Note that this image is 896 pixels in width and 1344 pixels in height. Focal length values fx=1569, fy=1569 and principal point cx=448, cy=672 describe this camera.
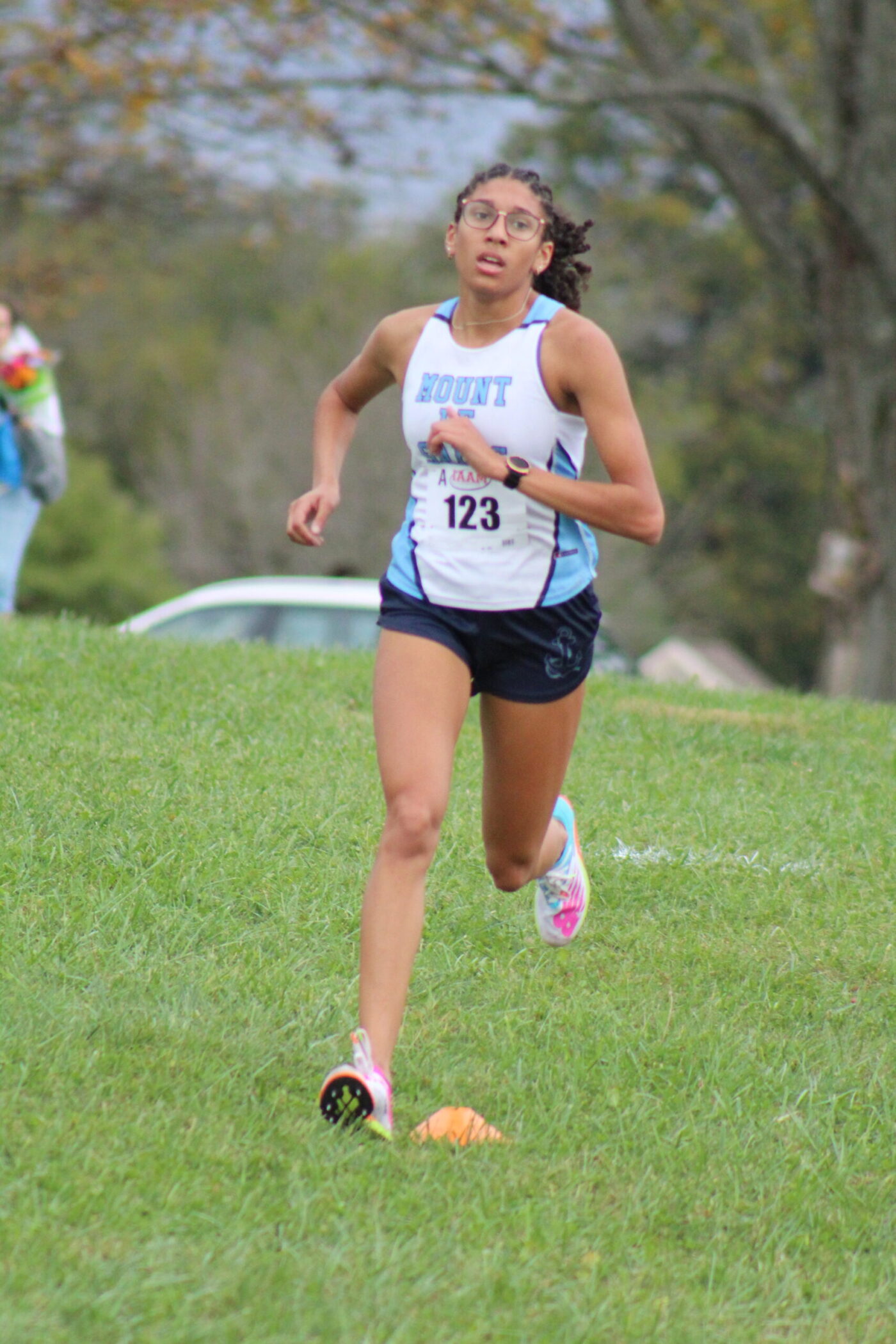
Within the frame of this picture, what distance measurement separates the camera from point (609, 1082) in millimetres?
4145

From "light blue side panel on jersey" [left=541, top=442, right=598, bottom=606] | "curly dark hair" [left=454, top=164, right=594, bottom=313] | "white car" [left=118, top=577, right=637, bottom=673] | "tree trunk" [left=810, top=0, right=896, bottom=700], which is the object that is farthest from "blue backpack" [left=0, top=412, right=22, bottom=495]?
"tree trunk" [left=810, top=0, right=896, bottom=700]

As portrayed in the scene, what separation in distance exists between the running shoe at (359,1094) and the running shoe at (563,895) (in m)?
1.22

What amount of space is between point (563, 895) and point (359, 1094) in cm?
133

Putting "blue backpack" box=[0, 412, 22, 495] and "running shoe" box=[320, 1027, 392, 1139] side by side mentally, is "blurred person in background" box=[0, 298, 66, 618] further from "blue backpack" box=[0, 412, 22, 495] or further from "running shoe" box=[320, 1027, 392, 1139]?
"running shoe" box=[320, 1027, 392, 1139]

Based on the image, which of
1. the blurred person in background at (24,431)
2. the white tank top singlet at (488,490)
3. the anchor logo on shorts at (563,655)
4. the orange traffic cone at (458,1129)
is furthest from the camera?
the blurred person in background at (24,431)

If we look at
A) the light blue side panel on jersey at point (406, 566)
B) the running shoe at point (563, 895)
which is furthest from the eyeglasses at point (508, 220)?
the running shoe at point (563, 895)

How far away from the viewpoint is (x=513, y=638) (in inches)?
156

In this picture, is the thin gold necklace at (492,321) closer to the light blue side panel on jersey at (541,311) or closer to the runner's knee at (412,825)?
the light blue side panel on jersey at (541,311)

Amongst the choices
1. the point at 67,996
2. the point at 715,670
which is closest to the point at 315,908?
the point at 67,996

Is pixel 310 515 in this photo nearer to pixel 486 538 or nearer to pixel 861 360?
pixel 486 538

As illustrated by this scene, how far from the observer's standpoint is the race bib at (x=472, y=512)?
12.8ft

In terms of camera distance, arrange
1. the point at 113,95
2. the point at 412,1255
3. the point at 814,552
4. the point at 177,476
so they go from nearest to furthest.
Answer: the point at 412,1255
the point at 113,95
the point at 177,476
the point at 814,552

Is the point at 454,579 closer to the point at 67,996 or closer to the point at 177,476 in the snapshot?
the point at 67,996

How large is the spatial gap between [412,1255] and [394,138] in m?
13.6
